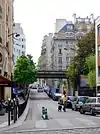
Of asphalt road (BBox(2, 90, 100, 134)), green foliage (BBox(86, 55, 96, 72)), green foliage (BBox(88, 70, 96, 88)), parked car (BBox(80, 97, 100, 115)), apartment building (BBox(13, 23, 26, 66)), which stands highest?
apartment building (BBox(13, 23, 26, 66))

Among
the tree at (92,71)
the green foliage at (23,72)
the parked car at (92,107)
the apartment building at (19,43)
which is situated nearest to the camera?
the parked car at (92,107)

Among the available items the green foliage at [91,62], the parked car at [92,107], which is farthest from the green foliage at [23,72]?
the parked car at [92,107]

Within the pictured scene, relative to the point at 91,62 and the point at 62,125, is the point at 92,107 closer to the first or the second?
the point at 62,125

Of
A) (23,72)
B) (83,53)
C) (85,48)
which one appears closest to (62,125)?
(85,48)

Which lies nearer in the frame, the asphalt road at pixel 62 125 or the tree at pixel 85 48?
the asphalt road at pixel 62 125

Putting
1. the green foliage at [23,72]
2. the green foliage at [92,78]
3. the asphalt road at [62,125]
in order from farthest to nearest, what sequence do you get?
the green foliage at [23,72] → the green foliage at [92,78] → the asphalt road at [62,125]

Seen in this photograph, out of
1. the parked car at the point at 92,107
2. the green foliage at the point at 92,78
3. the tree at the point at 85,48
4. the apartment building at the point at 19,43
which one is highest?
the apartment building at the point at 19,43

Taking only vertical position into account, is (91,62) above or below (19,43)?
below

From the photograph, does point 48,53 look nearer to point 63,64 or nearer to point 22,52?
point 22,52

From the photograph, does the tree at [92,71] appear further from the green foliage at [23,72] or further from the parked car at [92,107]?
the parked car at [92,107]

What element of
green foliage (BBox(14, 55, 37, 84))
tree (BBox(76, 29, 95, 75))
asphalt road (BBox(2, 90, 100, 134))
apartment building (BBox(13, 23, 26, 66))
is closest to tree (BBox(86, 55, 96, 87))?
tree (BBox(76, 29, 95, 75))

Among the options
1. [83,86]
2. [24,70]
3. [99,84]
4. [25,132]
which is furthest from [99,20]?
[25,132]

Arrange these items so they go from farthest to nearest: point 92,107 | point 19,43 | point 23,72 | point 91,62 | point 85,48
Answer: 1. point 19,43
2. point 23,72
3. point 85,48
4. point 91,62
5. point 92,107

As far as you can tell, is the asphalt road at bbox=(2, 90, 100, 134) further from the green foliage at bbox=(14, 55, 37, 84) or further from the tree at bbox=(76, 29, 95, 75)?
the green foliage at bbox=(14, 55, 37, 84)
